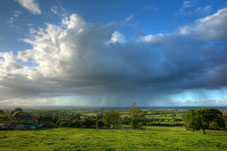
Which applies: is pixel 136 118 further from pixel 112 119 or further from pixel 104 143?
pixel 104 143

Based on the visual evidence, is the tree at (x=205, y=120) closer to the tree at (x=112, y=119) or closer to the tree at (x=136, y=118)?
the tree at (x=136, y=118)

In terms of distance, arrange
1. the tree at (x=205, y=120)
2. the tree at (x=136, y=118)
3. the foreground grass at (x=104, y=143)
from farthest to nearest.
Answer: the tree at (x=136, y=118) < the tree at (x=205, y=120) < the foreground grass at (x=104, y=143)

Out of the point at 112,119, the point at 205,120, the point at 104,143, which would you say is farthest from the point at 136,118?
the point at 104,143

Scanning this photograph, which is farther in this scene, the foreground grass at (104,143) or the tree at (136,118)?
the tree at (136,118)

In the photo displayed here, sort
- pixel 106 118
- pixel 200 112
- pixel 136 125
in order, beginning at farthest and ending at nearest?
1. pixel 106 118
2. pixel 136 125
3. pixel 200 112

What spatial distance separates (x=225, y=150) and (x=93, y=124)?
7334 centimetres

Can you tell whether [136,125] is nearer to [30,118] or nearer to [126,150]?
Result: [126,150]

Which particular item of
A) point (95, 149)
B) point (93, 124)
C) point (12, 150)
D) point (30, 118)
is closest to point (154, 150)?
point (95, 149)

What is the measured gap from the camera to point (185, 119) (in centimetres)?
5619

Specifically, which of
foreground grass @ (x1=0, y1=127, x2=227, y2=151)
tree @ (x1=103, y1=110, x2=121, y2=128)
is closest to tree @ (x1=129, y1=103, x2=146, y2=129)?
tree @ (x1=103, y1=110, x2=121, y2=128)

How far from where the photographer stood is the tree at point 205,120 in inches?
1916

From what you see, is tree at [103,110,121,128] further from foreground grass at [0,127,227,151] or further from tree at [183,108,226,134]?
foreground grass at [0,127,227,151]

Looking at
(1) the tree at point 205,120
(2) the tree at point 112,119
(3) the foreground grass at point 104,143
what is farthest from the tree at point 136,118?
(3) the foreground grass at point 104,143

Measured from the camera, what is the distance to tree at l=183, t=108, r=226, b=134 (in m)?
48.7
